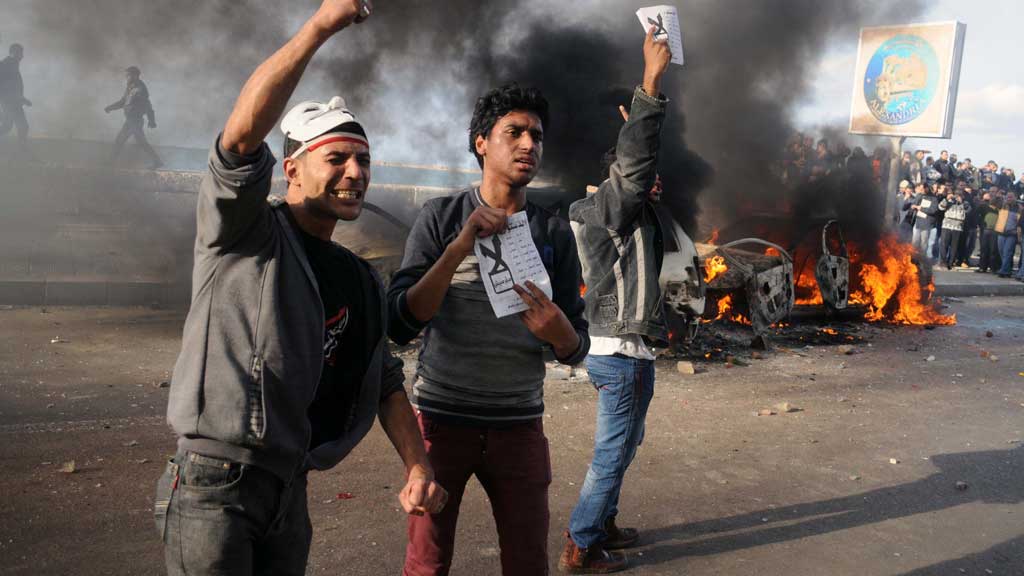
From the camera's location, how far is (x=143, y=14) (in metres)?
13.9

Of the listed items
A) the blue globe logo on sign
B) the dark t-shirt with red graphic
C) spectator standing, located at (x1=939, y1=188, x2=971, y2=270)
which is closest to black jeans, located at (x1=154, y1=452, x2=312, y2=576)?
the dark t-shirt with red graphic

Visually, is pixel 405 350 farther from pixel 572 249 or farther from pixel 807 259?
pixel 807 259

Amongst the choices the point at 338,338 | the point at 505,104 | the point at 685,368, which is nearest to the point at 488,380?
the point at 338,338

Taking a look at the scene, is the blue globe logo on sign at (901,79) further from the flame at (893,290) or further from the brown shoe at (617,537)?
the brown shoe at (617,537)

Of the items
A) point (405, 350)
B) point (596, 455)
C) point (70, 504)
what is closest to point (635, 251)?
point (596, 455)

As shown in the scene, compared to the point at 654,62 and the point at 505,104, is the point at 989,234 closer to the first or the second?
the point at 654,62

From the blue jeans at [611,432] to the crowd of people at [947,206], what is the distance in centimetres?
1292

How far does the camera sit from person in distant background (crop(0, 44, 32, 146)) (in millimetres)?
12242

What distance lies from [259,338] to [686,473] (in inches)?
141

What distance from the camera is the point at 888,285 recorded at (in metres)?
11.0

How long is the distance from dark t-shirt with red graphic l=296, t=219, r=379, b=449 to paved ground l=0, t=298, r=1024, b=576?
1.67 m

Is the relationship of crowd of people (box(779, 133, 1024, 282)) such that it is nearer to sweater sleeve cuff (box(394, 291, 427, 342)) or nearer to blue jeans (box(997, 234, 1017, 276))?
blue jeans (box(997, 234, 1017, 276))

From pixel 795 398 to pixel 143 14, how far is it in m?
12.3

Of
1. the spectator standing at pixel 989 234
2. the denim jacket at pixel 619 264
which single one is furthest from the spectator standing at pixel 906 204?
the denim jacket at pixel 619 264
